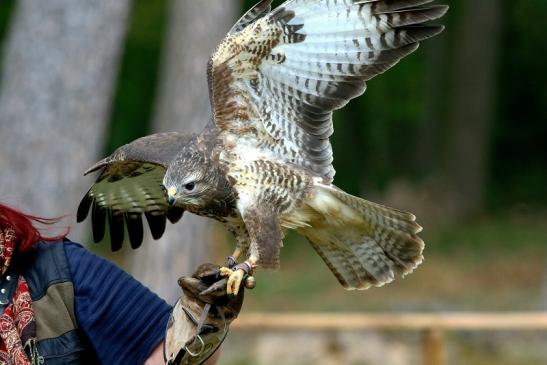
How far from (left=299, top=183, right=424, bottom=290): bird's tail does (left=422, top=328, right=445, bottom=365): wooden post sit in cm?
316

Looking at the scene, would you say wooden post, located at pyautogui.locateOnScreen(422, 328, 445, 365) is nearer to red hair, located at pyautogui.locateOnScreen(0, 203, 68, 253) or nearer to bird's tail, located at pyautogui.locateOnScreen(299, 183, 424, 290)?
bird's tail, located at pyautogui.locateOnScreen(299, 183, 424, 290)

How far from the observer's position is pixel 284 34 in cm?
376

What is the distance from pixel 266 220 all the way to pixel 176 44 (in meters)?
6.58

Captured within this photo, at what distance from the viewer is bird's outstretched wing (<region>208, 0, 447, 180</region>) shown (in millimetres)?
3674

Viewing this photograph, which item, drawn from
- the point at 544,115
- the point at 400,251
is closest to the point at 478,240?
the point at 544,115

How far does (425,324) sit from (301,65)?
141 inches

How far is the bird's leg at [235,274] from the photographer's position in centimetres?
306

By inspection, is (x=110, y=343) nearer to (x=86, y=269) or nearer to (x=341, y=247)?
(x=86, y=269)

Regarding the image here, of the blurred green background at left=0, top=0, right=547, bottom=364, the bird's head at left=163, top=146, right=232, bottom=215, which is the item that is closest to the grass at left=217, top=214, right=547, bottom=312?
the blurred green background at left=0, top=0, right=547, bottom=364

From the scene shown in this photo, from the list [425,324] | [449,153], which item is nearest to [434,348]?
[425,324]

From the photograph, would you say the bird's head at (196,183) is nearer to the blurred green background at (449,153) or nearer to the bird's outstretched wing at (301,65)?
the bird's outstretched wing at (301,65)

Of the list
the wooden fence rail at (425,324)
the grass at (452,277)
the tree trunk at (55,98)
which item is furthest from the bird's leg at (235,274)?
the grass at (452,277)

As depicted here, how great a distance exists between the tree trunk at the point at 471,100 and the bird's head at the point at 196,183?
16168 millimetres

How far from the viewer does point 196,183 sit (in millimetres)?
3658
